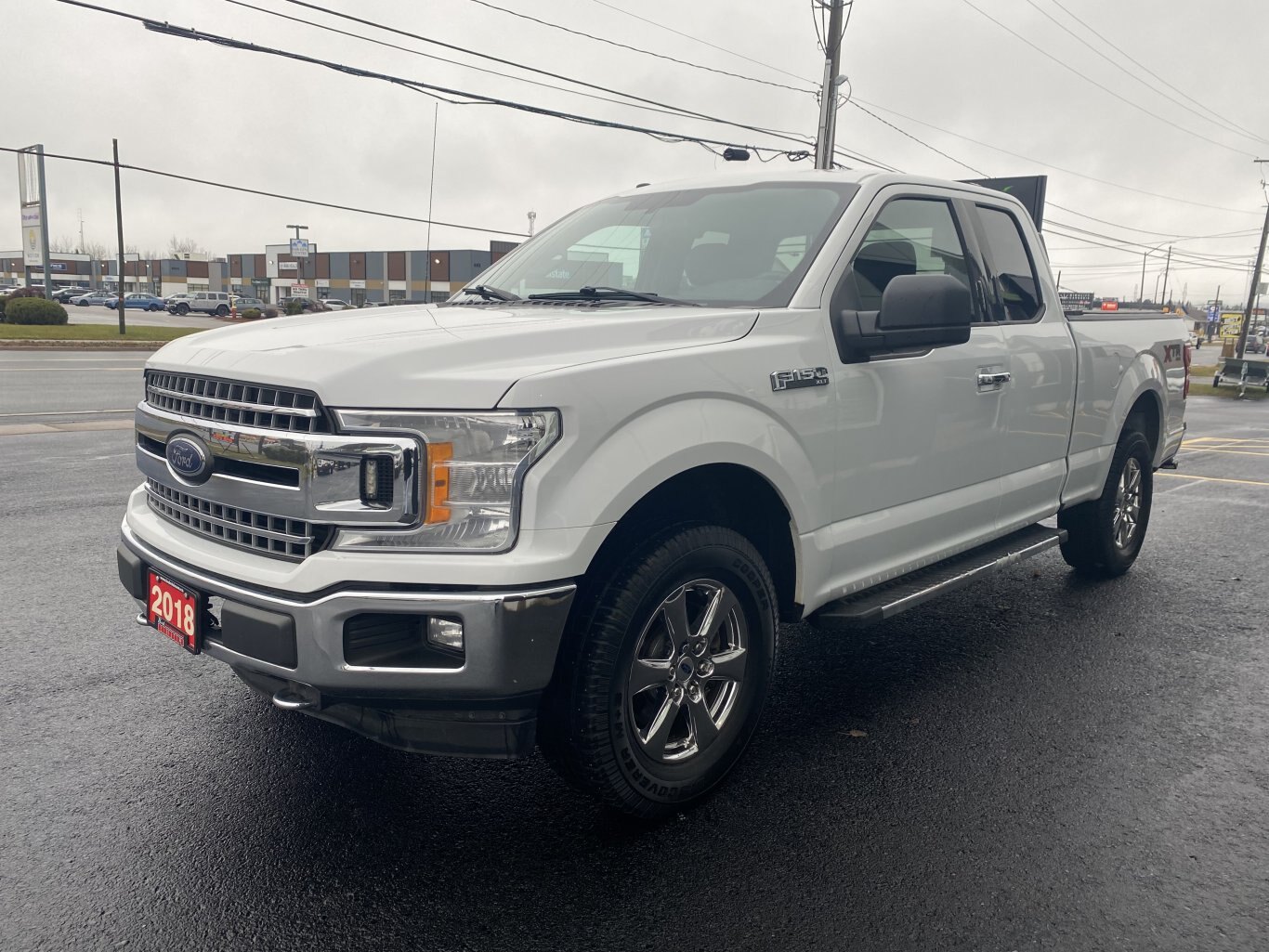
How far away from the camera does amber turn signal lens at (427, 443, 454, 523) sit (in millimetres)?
2447

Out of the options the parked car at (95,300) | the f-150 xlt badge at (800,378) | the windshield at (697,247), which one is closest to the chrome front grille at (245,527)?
the f-150 xlt badge at (800,378)

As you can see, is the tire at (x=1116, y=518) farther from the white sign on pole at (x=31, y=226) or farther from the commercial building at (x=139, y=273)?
the commercial building at (x=139, y=273)

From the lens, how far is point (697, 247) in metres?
3.86

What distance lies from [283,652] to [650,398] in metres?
1.15

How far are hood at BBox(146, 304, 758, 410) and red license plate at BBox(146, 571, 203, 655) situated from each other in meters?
0.62

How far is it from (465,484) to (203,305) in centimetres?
7402

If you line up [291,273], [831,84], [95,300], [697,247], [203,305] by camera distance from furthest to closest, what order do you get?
[291,273]
[95,300]
[203,305]
[831,84]
[697,247]

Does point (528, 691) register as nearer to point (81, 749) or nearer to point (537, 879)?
point (537, 879)

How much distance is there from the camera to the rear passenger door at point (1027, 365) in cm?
442

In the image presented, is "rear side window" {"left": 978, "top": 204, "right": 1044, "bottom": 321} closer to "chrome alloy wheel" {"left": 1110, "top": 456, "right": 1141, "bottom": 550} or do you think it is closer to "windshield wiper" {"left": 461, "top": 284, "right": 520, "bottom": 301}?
"chrome alloy wheel" {"left": 1110, "top": 456, "right": 1141, "bottom": 550}

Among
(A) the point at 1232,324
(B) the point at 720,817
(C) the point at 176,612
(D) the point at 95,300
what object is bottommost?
(D) the point at 95,300

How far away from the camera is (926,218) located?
164 inches

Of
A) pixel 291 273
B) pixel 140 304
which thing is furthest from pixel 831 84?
pixel 291 273

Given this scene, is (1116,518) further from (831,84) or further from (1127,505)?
(831,84)
